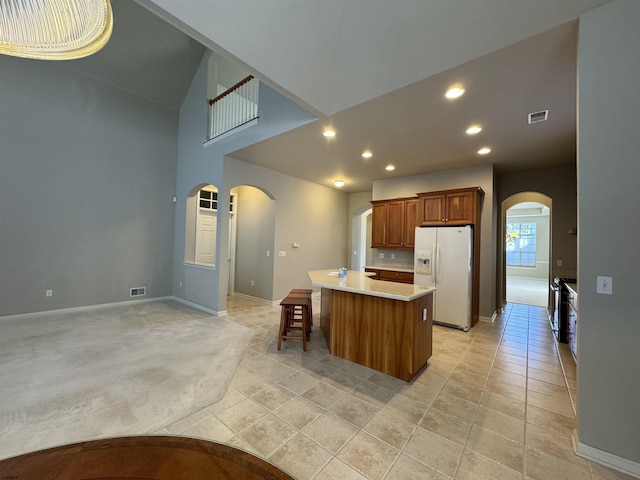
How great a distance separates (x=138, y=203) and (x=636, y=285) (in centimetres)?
705

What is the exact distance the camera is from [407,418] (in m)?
2.05

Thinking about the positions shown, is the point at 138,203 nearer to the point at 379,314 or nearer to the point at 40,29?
the point at 40,29

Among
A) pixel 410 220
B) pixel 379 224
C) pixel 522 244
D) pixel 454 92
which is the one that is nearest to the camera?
pixel 454 92

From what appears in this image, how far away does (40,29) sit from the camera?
1283 mm

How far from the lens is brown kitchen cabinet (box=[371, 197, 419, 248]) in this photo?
5293 millimetres

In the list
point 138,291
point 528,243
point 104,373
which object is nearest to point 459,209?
point 104,373

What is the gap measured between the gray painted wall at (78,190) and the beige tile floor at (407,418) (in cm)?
395

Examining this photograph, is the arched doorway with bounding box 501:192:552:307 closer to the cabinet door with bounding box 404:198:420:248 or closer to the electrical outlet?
the cabinet door with bounding box 404:198:420:248

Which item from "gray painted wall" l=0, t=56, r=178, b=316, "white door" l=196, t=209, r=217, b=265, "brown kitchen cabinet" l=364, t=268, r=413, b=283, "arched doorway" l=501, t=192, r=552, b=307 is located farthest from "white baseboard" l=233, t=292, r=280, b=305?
"arched doorway" l=501, t=192, r=552, b=307

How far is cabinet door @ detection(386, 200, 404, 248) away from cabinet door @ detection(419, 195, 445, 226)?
61 centimetres

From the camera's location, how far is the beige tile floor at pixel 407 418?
1.62 meters

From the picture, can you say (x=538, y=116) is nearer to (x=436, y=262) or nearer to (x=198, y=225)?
(x=436, y=262)

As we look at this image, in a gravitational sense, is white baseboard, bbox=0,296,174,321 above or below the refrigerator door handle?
below

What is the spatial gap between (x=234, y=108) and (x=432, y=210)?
4169 mm
